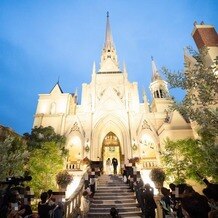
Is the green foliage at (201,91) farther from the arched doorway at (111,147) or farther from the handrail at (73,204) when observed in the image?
the arched doorway at (111,147)

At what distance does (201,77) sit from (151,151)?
20.2 meters

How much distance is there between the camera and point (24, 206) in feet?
21.8

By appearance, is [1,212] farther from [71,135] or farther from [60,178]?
[71,135]

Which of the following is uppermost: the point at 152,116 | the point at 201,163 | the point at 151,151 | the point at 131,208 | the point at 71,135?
the point at 152,116

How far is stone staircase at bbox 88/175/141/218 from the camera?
10.1 m

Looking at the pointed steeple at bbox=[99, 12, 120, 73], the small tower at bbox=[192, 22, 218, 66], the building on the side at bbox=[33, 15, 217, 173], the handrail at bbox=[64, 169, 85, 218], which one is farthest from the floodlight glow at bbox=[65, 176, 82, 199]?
the pointed steeple at bbox=[99, 12, 120, 73]

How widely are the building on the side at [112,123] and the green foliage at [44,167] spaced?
18.7 feet

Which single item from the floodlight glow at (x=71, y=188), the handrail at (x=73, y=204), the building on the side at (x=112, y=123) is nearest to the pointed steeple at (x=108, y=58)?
the building on the side at (x=112, y=123)

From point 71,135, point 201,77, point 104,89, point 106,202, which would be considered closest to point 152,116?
point 104,89

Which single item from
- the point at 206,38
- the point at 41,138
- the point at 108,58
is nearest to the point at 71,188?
the point at 41,138

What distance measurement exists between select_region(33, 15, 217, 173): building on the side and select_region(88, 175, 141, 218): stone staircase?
1113 cm

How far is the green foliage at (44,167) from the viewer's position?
17.7m

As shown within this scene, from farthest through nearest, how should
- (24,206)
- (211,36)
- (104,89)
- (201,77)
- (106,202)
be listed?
(104,89)
(211,36)
(106,202)
(201,77)
(24,206)

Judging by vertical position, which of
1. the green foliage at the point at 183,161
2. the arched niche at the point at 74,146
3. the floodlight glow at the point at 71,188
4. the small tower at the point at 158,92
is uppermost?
the small tower at the point at 158,92
